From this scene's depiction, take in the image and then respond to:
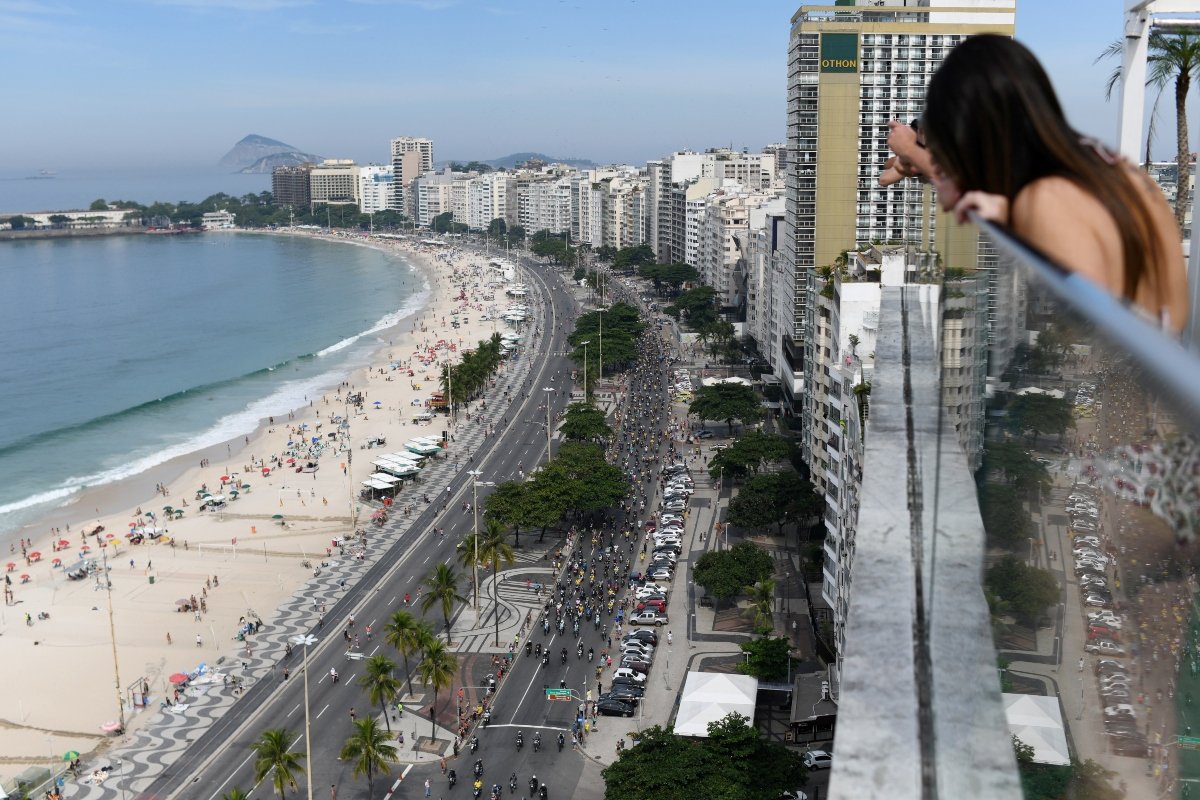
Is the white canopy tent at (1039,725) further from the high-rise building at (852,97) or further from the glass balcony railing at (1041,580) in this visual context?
the high-rise building at (852,97)

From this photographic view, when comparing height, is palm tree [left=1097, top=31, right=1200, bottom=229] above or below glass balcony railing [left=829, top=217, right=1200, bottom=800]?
above

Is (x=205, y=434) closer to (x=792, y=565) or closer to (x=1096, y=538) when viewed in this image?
(x=792, y=565)

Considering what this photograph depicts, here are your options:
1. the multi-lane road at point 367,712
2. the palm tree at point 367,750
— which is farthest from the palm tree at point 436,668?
the palm tree at point 367,750

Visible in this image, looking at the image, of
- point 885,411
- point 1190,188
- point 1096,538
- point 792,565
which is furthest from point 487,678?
point 1096,538

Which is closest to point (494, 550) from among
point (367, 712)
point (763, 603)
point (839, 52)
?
point (367, 712)

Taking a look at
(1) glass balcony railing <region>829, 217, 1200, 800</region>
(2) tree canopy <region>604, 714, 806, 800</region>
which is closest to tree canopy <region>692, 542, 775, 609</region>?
(2) tree canopy <region>604, 714, 806, 800</region>

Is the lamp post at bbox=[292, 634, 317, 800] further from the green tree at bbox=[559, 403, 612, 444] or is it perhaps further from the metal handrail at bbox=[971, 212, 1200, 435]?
the metal handrail at bbox=[971, 212, 1200, 435]

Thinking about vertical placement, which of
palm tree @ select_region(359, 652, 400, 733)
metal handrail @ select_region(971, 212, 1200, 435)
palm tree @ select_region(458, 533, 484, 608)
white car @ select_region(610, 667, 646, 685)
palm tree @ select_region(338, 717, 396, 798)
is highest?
metal handrail @ select_region(971, 212, 1200, 435)
